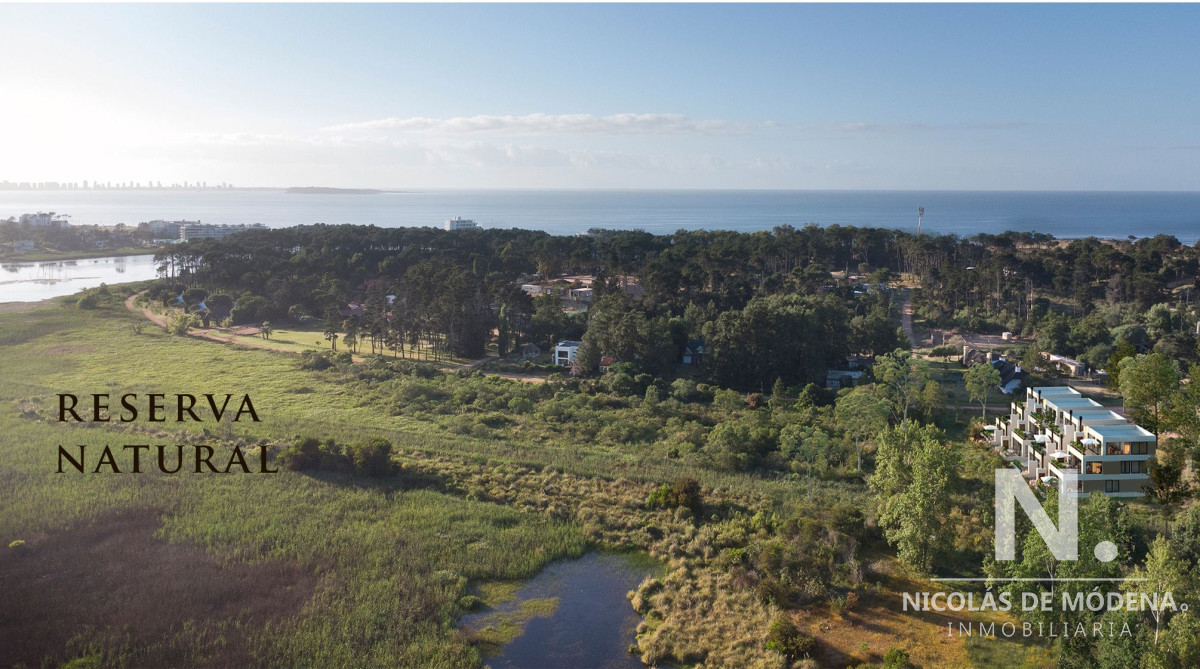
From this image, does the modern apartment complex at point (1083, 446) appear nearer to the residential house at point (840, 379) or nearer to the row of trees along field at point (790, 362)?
the row of trees along field at point (790, 362)

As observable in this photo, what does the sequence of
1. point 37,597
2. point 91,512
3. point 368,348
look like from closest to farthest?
1. point 37,597
2. point 91,512
3. point 368,348

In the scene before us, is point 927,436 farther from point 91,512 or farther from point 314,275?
point 314,275

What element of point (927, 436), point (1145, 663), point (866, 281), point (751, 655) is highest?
point (866, 281)

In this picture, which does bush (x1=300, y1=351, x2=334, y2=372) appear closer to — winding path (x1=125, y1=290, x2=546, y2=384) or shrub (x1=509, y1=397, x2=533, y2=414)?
winding path (x1=125, y1=290, x2=546, y2=384)

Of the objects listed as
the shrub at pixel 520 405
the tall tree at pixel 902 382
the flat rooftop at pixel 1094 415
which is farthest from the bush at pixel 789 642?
the shrub at pixel 520 405

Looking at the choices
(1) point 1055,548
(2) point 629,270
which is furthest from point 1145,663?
(2) point 629,270

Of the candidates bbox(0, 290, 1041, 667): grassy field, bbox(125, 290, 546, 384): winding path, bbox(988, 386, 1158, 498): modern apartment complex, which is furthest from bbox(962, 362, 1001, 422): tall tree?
bbox(125, 290, 546, 384): winding path

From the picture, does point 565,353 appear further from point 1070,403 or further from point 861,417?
point 1070,403

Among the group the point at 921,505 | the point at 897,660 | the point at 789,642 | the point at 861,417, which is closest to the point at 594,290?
the point at 861,417

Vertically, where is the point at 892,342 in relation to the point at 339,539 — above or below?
above
